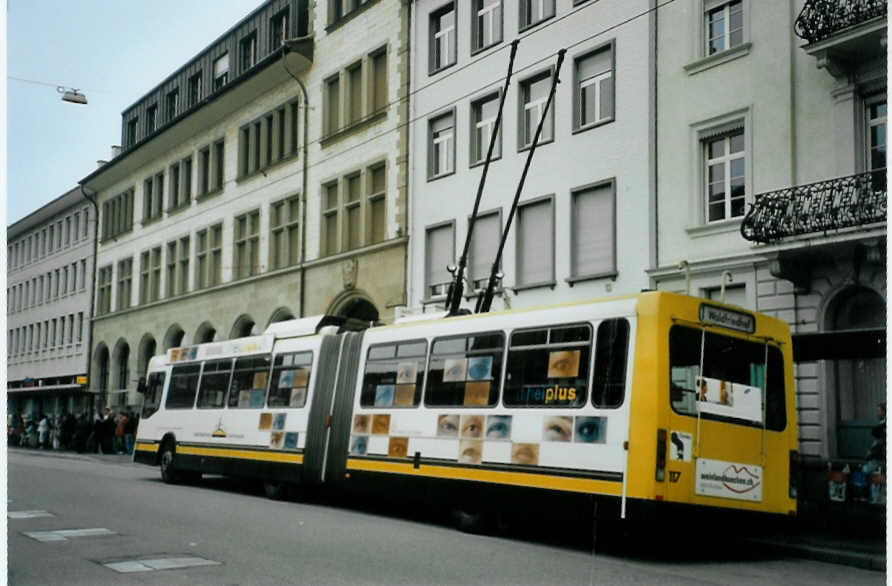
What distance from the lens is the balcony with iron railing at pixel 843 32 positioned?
666 inches

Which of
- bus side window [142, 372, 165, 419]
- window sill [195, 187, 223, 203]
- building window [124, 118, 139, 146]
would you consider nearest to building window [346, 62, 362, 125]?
window sill [195, 187, 223, 203]

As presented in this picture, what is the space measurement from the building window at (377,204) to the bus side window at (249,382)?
A: 1060 cm

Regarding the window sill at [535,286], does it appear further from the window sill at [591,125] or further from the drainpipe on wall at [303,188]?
the drainpipe on wall at [303,188]

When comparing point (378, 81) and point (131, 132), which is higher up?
point (131, 132)

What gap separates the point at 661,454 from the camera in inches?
462

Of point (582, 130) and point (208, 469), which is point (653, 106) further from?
point (208, 469)

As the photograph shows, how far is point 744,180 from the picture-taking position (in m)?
20.0

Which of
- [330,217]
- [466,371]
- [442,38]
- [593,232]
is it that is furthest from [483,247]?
[466,371]

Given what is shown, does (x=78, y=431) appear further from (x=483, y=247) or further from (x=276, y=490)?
(x=276, y=490)

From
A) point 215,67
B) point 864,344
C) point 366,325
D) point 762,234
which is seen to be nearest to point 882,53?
point 762,234

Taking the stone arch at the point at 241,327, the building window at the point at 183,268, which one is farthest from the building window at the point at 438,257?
the building window at the point at 183,268

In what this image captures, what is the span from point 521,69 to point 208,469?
11413 mm

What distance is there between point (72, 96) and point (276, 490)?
40.9 feet

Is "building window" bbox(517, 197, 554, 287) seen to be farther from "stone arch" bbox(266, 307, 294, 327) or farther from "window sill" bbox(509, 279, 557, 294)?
"stone arch" bbox(266, 307, 294, 327)
